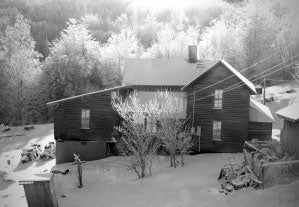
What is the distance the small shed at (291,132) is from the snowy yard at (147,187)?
5.28m

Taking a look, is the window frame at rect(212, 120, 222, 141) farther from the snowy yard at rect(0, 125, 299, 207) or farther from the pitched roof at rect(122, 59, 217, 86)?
the pitched roof at rect(122, 59, 217, 86)

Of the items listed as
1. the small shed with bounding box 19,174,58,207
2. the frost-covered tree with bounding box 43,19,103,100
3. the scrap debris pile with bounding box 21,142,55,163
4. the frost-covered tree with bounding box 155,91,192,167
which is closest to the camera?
the small shed with bounding box 19,174,58,207

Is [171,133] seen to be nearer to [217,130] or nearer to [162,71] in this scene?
[217,130]

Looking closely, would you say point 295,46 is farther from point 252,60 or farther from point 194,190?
point 194,190

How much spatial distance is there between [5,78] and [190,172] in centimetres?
4270

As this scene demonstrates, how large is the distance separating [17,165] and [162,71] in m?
18.5

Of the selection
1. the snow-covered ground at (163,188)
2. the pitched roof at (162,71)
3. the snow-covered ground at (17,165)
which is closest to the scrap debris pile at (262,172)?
the snow-covered ground at (163,188)

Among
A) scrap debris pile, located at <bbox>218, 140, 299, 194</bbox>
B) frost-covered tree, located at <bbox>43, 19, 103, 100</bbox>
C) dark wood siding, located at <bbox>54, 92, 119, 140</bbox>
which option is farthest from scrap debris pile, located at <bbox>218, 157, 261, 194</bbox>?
frost-covered tree, located at <bbox>43, 19, 103, 100</bbox>

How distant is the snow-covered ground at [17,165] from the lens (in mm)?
28375

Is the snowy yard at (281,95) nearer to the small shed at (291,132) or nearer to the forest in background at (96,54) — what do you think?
A: the forest in background at (96,54)

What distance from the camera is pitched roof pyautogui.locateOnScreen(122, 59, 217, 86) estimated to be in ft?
125

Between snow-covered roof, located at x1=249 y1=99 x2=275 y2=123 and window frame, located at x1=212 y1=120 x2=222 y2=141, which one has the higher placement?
snow-covered roof, located at x1=249 y1=99 x2=275 y2=123

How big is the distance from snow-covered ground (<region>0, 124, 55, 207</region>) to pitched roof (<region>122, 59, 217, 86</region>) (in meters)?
12.8

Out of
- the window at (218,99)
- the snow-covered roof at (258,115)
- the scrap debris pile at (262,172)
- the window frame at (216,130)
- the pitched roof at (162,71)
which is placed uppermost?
the pitched roof at (162,71)
